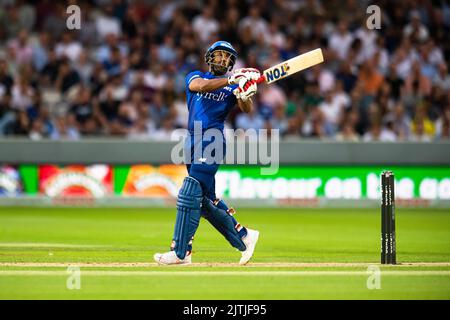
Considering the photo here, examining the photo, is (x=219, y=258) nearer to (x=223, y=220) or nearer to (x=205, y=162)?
(x=223, y=220)

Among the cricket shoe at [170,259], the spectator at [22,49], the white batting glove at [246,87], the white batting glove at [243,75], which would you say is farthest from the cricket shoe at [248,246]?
the spectator at [22,49]

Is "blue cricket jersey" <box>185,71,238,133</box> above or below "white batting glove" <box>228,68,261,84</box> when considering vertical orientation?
below

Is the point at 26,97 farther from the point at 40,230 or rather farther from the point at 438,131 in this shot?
the point at 438,131

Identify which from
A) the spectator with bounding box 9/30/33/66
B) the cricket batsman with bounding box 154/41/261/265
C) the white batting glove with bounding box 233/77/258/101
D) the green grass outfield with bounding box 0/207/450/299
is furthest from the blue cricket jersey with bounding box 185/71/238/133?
the spectator with bounding box 9/30/33/66

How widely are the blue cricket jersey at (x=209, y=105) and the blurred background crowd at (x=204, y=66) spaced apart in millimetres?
8176

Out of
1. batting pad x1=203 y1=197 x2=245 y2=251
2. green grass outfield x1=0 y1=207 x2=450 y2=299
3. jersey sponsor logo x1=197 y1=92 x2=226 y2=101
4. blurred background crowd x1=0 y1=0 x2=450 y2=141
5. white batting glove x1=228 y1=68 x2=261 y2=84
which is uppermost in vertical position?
blurred background crowd x1=0 y1=0 x2=450 y2=141

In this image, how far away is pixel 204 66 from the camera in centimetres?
1805

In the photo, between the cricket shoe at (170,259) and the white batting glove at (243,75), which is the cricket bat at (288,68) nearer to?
the white batting glove at (243,75)

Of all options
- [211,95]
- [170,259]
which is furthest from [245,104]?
[170,259]

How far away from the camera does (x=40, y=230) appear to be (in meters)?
12.9

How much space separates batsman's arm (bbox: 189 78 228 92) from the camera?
28.6 ft

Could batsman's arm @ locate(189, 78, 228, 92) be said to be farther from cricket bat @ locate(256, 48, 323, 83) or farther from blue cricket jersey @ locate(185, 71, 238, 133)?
cricket bat @ locate(256, 48, 323, 83)

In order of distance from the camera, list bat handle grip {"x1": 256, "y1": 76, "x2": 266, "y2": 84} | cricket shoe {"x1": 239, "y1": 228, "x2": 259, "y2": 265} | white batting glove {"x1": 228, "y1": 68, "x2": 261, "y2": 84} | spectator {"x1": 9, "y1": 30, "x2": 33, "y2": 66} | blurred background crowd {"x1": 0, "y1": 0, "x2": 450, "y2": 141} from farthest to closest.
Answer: spectator {"x1": 9, "y1": 30, "x2": 33, "y2": 66} < blurred background crowd {"x1": 0, "y1": 0, "x2": 450, "y2": 141} < cricket shoe {"x1": 239, "y1": 228, "x2": 259, "y2": 265} < bat handle grip {"x1": 256, "y1": 76, "x2": 266, "y2": 84} < white batting glove {"x1": 228, "y1": 68, "x2": 261, "y2": 84}
